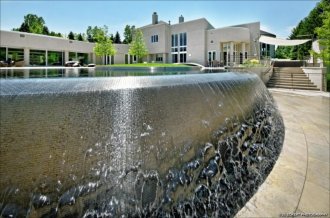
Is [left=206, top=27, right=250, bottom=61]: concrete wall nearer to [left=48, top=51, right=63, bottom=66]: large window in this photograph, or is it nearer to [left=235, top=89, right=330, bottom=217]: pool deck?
[left=48, top=51, right=63, bottom=66]: large window

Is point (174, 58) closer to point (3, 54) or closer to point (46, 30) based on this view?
point (3, 54)

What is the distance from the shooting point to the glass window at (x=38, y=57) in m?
31.4

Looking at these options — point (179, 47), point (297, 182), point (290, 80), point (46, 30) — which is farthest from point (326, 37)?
point (46, 30)

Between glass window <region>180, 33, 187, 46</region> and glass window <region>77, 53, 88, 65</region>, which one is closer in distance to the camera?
glass window <region>180, 33, 187, 46</region>

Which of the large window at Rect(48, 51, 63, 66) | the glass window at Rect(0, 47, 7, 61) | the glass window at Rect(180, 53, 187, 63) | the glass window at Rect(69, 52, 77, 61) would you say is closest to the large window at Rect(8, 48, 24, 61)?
the glass window at Rect(0, 47, 7, 61)

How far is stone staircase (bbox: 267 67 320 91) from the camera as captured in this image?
17.1m

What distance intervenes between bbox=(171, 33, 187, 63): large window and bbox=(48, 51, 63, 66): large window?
1564 centimetres

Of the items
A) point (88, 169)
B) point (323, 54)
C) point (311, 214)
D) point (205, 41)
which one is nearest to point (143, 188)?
point (88, 169)

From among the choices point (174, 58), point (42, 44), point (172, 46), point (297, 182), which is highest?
point (172, 46)

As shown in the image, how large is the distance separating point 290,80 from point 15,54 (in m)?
28.8

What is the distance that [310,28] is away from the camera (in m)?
39.9

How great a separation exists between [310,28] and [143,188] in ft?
149

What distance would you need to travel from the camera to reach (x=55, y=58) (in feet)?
113

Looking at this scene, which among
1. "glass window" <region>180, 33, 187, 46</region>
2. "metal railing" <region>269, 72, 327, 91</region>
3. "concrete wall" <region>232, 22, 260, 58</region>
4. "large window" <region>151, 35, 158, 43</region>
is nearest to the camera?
"metal railing" <region>269, 72, 327, 91</region>
